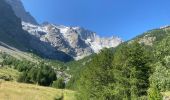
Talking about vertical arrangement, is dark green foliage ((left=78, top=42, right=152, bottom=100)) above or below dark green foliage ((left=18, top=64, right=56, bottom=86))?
below

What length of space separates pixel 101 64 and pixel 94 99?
8088 millimetres

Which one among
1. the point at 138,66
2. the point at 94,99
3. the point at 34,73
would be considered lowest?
the point at 94,99

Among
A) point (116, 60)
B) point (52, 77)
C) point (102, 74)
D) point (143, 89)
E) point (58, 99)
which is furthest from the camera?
point (52, 77)

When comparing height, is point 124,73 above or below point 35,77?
below

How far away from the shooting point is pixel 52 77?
18738 centimetres

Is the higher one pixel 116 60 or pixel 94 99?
pixel 116 60

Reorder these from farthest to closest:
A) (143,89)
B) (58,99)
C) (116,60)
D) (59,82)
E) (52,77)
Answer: (52,77) → (59,82) → (58,99) → (116,60) → (143,89)

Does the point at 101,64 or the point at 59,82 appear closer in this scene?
the point at 101,64

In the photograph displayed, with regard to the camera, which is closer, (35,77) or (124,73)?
(124,73)

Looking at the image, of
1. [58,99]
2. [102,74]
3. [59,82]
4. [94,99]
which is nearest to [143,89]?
[102,74]

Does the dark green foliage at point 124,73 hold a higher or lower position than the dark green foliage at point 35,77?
lower

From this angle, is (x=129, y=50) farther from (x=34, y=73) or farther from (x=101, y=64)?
(x=34, y=73)

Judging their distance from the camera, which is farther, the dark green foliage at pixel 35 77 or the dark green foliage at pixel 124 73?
the dark green foliage at pixel 35 77

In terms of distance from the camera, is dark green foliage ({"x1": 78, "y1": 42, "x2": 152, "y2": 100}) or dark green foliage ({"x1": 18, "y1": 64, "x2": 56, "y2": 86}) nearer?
dark green foliage ({"x1": 78, "y1": 42, "x2": 152, "y2": 100})
